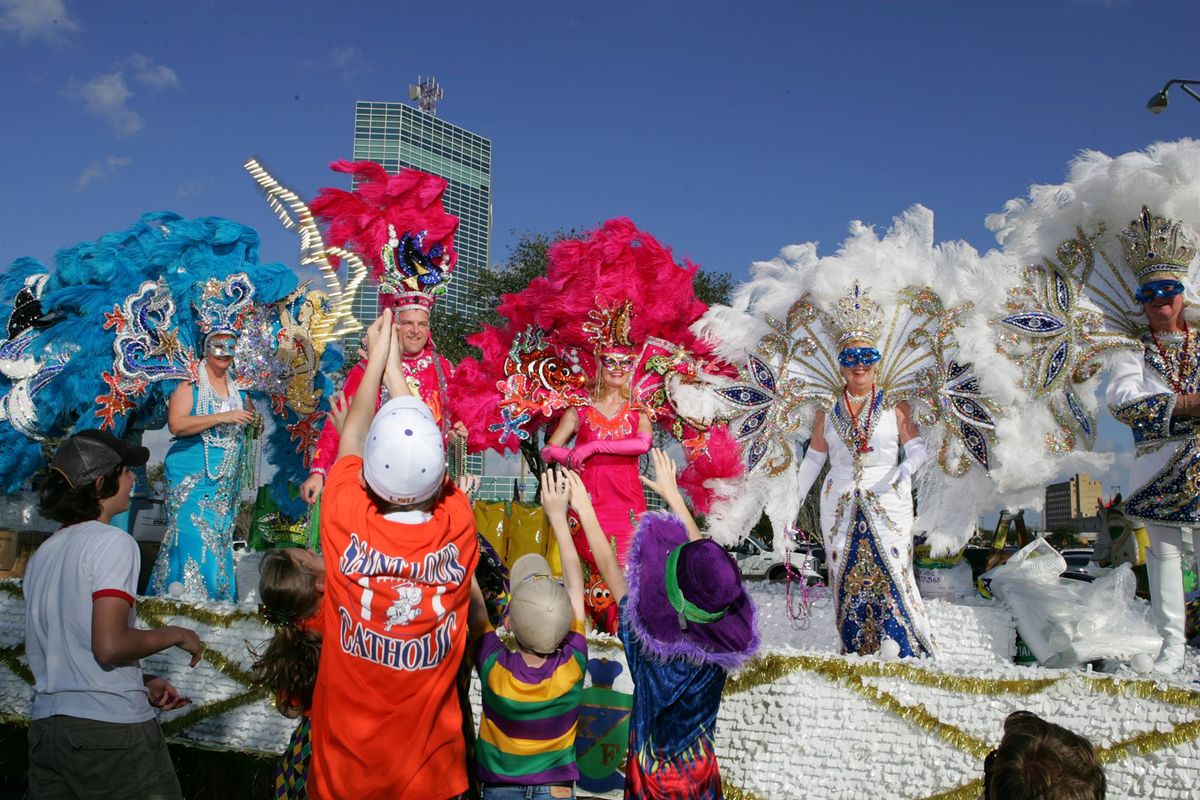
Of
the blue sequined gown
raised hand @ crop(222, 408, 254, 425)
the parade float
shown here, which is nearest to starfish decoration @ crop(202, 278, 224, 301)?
the parade float

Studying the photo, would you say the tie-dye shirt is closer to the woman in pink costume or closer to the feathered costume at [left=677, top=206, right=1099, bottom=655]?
the woman in pink costume

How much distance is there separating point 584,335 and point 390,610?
2.95 m

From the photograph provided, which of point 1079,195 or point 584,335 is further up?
point 1079,195

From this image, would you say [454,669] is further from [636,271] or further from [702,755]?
[636,271]

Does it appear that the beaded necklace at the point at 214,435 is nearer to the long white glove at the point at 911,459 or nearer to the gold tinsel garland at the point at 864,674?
the gold tinsel garland at the point at 864,674

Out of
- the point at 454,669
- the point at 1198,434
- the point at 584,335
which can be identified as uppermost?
the point at 584,335

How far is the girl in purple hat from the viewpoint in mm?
2193

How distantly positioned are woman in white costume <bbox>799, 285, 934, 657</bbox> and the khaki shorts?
3014 millimetres

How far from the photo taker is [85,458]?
2.40m

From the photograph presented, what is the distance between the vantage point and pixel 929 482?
454cm

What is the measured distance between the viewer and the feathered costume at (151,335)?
208 inches

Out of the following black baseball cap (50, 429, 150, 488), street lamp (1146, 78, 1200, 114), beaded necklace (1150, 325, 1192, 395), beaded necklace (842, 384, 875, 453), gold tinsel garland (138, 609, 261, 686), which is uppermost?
street lamp (1146, 78, 1200, 114)

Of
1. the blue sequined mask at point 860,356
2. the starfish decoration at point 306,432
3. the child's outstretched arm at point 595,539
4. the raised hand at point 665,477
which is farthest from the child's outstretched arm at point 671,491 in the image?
the starfish decoration at point 306,432

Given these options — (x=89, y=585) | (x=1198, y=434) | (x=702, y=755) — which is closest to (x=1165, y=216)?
(x=1198, y=434)
